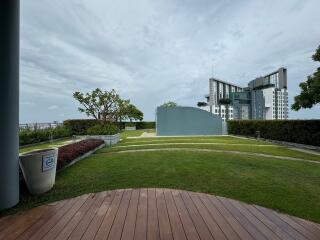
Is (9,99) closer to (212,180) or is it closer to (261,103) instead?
(212,180)

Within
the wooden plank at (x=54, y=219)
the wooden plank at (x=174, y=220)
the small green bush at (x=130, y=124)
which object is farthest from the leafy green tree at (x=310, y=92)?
the small green bush at (x=130, y=124)

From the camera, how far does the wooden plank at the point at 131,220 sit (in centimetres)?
221

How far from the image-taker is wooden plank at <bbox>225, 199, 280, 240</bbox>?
7.42ft

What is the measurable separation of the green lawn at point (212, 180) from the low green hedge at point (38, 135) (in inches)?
300

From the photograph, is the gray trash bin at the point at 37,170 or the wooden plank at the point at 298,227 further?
the gray trash bin at the point at 37,170

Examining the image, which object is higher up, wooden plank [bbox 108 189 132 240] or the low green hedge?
the low green hedge

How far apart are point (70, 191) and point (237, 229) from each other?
2875 millimetres

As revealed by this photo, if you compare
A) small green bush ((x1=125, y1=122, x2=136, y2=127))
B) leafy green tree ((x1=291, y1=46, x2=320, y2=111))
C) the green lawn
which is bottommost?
the green lawn

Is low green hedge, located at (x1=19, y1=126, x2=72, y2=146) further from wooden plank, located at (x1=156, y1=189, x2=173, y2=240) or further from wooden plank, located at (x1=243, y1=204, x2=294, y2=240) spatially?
wooden plank, located at (x1=243, y1=204, x2=294, y2=240)

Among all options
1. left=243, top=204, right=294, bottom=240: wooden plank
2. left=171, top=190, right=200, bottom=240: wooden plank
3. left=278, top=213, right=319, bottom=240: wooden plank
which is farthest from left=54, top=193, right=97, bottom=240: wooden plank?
left=278, top=213, right=319, bottom=240: wooden plank

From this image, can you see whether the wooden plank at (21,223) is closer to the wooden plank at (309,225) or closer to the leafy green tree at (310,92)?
the wooden plank at (309,225)

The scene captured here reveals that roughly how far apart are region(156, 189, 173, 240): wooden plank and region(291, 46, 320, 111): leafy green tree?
826 centimetres

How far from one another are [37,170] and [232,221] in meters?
3.18

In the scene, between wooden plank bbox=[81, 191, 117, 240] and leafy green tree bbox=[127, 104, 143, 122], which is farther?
leafy green tree bbox=[127, 104, 143, 122]
